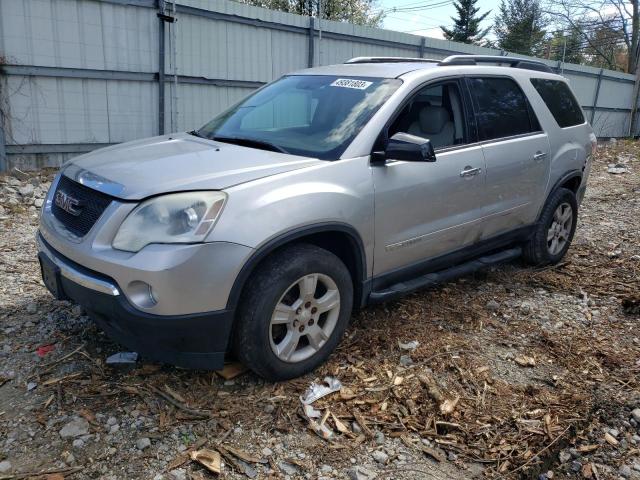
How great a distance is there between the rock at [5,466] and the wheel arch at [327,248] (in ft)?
3.85

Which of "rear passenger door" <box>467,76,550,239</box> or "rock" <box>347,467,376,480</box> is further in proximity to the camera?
"rear passenger door" <box>467,76,550,239</box>

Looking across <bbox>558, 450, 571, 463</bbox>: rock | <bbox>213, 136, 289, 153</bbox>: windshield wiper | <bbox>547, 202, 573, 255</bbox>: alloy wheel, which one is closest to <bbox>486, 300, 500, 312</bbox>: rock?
<bbox>547, 202, 573, 255</bbox>: alloy wheel

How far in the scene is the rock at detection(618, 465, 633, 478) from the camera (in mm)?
2664

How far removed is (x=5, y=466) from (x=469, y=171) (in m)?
3.22

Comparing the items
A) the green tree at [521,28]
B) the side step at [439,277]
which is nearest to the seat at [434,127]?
the side step at [439,277]

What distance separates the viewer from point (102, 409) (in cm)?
287

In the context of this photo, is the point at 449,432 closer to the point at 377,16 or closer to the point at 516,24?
the point at 377,16

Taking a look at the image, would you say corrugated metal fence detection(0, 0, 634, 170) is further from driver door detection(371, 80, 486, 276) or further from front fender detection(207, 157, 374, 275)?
front fender detection(207, 157, 374, 275)

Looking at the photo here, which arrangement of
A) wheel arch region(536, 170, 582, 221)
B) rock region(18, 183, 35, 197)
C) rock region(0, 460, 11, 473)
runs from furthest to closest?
rock region(18, 183, 35, 197), wheel arch region(536, 170, 582, 221), rock region(0, 460, 11, 473)

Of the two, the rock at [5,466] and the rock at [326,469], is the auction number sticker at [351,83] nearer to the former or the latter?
the rock at [326,469]

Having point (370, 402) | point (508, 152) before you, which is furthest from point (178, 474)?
point (508, 152)

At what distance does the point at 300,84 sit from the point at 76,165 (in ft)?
5.68

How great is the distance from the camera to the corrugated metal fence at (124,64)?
7297 mm

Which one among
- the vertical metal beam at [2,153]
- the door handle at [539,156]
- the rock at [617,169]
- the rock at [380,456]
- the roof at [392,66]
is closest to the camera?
the rock at [380,456]
